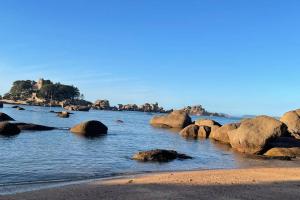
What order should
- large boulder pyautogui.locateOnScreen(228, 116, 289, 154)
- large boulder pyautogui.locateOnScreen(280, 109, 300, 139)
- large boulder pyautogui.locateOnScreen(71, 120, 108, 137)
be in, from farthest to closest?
1. large boulder pyautogui.locateOnScreen(71, 120, 108, 137)
2. large boulder pyautogui.locateOnScreen(280, 109, 300, 139)
3. large boulder pyautogui.locateOnScreen(228, 116, 289, 154)

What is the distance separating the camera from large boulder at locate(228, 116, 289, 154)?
32.4 meters

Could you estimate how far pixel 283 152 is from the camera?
3259 cm

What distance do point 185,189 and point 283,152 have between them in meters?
19.2

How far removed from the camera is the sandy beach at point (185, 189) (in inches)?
555

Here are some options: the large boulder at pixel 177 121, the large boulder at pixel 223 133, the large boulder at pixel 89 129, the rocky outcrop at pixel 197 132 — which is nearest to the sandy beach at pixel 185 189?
the large boulder at pixel 223 133

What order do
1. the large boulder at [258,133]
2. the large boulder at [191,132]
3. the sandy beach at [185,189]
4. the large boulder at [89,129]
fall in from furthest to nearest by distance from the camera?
the large boulder at [191,132] < the large boulder at [89,129] < the large boulder at [258,133] < the sandy beach at [185,189]

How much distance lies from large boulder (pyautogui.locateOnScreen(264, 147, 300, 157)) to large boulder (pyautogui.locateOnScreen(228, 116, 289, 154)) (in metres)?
0.55

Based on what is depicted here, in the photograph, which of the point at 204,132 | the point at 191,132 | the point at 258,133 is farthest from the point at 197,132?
the point at 258,133

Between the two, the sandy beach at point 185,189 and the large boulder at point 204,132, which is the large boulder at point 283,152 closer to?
the sandy beach at point 185,189

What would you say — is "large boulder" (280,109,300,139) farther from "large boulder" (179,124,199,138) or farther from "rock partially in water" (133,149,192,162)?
"rock partially in water" (133,149,192,162)

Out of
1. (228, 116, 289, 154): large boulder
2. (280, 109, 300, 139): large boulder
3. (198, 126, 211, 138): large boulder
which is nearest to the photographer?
(228, 116, 289, 154): large boulder

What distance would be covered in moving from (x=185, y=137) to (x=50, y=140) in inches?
726

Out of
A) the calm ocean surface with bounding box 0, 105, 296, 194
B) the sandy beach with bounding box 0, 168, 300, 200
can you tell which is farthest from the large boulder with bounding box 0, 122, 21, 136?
the sandy beach with bounding box 0, 168, 300, 200

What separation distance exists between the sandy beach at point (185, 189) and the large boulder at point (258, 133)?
12.7 meters
